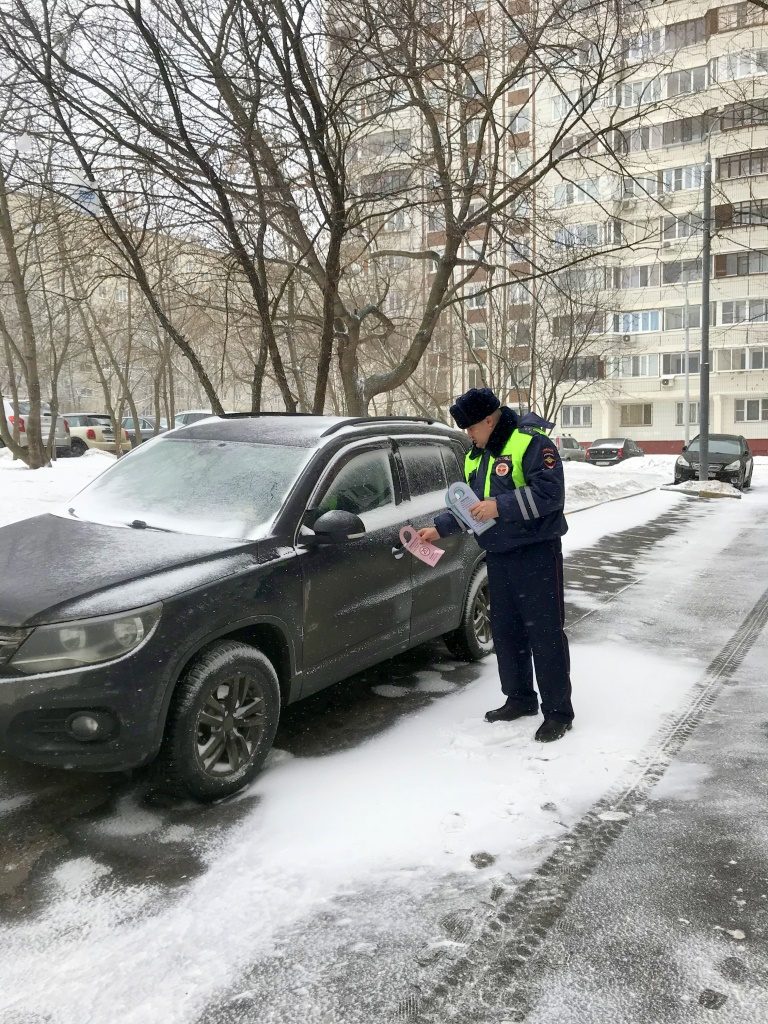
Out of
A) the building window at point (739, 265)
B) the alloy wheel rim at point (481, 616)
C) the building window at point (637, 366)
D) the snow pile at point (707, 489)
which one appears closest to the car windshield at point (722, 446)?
the snow pile at point (707, 489)

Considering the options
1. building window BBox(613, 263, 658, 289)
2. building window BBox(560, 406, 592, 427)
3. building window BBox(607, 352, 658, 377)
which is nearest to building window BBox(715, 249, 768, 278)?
building window BBox(613, 263, 658, 289)

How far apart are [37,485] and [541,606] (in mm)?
12612

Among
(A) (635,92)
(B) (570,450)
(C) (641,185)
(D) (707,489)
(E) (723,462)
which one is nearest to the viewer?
(C) (641,185)

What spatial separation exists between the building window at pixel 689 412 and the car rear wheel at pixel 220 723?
4792 centimetres

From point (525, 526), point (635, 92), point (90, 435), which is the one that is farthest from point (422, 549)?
point (635, 92)

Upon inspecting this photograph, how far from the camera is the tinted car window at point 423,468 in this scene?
Result: 17.3 ft

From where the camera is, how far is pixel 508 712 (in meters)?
4.62

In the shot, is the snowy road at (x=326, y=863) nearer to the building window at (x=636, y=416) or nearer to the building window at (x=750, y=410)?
the building window at (x=750, y=410)

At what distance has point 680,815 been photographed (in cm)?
356

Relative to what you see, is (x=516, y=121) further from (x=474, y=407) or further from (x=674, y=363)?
(x=674, y=363)

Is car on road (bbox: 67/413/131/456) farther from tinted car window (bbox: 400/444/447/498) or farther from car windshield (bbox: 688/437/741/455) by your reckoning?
tinted car window (bbox: 400/444/447/498)

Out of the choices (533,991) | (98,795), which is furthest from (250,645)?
(533,991)

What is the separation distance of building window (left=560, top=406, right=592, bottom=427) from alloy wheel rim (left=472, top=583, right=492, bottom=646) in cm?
4771

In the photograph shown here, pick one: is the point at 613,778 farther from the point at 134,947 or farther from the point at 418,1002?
the point at 134,947
